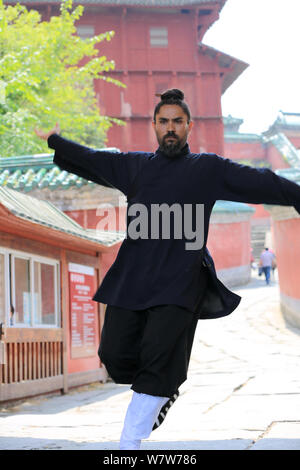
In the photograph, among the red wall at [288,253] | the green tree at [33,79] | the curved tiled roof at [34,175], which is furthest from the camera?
the red wall at [288,253]

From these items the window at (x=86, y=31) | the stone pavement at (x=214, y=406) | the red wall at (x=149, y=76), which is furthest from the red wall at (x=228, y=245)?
the window at (x=86, y=31)

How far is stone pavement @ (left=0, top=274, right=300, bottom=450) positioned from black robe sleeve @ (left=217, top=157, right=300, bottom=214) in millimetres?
1461

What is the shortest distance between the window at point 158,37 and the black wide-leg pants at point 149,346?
2610 centimetres

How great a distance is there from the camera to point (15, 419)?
7090mm

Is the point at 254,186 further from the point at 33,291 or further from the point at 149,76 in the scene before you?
the point at 149,76

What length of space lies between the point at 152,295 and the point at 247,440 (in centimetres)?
173

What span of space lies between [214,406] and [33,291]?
3.41m

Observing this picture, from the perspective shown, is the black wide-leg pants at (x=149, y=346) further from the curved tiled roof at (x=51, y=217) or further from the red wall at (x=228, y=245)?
the red wall at (x=228, y=245)

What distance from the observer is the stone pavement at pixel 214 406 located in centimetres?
489

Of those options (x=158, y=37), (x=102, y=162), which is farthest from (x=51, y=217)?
(x=158, y=37)

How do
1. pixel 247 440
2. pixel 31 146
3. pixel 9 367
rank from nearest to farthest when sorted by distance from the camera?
pixel 247 440 < pixel 9 367 < pixel 31 146

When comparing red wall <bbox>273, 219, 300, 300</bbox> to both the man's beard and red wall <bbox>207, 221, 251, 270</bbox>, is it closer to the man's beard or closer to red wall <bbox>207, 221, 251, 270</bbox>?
red wall <bbox>207, 221, 251, 270</bbox>
